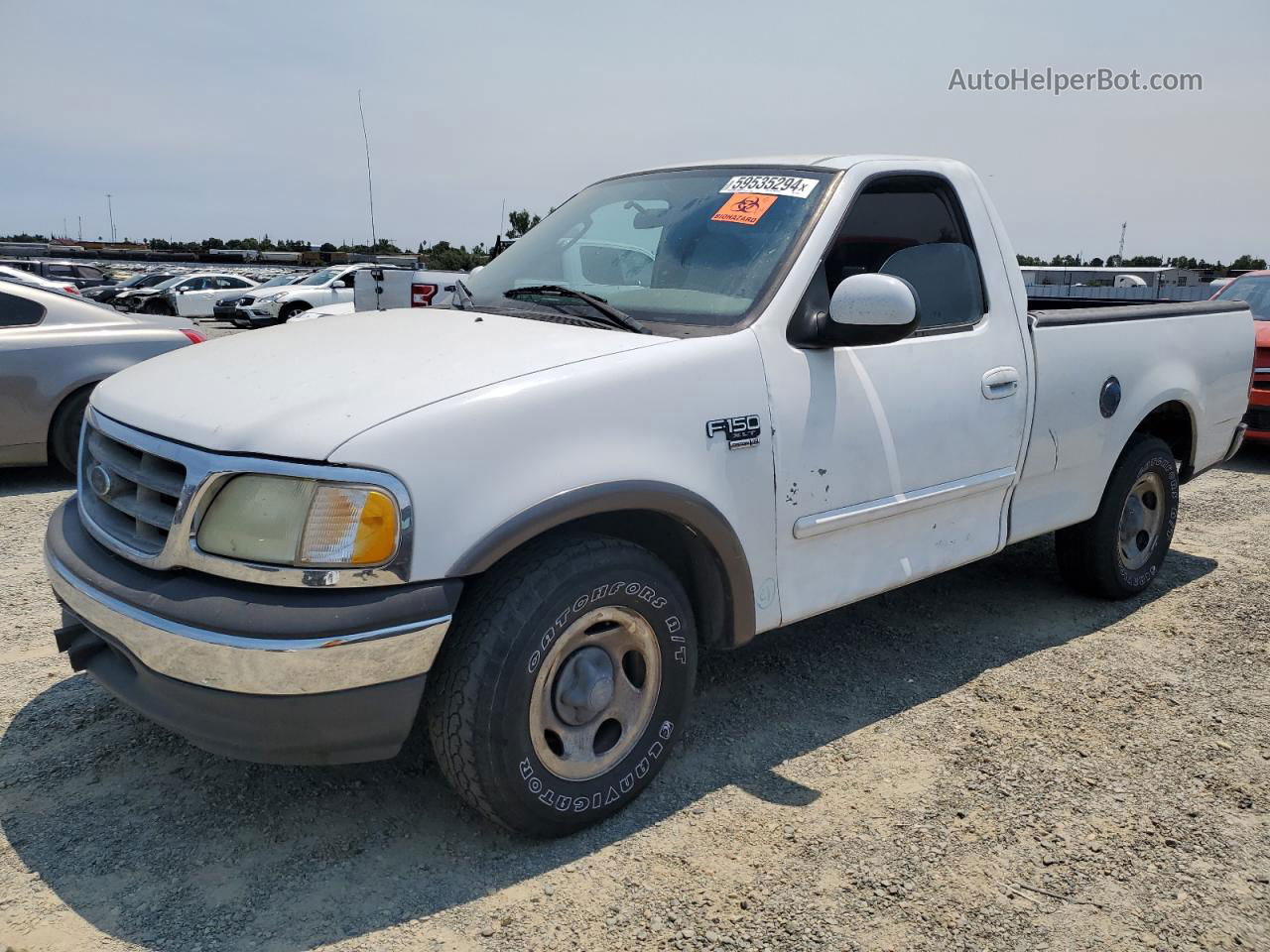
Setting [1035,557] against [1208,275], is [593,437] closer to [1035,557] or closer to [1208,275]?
[1035,557]

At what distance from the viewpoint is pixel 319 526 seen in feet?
7.75

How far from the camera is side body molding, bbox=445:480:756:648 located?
2.49m

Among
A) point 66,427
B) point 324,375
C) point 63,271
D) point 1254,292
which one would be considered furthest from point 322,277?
point 324,375

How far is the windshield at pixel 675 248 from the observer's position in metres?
3.25

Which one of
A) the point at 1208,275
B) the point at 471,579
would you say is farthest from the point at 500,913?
the point at 1208,275

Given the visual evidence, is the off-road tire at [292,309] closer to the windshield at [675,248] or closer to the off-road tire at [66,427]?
the off-road tire at [66,427]

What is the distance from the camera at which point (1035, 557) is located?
571 centimetres

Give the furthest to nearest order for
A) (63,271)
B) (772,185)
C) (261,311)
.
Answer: (63,271) → (261,311) → (772,185)

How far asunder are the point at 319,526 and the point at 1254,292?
1008 centimetres

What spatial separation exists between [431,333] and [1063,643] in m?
3.05

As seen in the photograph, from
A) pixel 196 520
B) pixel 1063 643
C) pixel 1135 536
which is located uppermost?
pixel 196 520

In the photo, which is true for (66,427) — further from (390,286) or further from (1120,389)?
(390,286)

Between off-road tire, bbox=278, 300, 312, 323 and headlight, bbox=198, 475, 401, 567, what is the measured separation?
78.2ft

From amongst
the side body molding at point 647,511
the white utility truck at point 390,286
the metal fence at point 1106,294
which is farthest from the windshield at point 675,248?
the white utility truck at point 390,286
